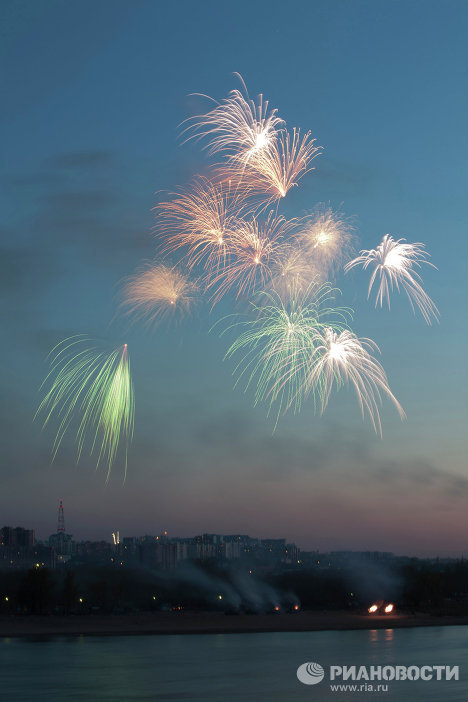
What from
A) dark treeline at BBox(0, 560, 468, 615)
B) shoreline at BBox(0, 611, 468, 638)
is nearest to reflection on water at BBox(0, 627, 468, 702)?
shoreline at BBox(0, 611, 468, 638)

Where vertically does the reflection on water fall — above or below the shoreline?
above

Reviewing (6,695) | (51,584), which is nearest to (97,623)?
(51,584)

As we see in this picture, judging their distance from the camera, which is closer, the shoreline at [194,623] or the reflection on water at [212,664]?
the reflection on water at [212,664]

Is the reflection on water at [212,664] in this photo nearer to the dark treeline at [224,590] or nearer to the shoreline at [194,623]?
the shoreline at [194,623]

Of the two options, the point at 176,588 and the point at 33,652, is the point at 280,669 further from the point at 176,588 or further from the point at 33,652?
the point at 176,588

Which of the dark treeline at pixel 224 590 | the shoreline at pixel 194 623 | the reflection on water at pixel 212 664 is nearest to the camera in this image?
the reflection on water at pixel 212 664

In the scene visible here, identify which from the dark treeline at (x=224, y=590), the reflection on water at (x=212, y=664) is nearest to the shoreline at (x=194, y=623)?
the reflection on water at (x=212, y=664)

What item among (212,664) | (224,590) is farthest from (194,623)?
(212,664)

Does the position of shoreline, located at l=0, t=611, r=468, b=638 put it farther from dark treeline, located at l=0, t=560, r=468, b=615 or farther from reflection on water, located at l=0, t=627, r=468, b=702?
dark treeline, located at l=0, t=560, r=468, b=615
